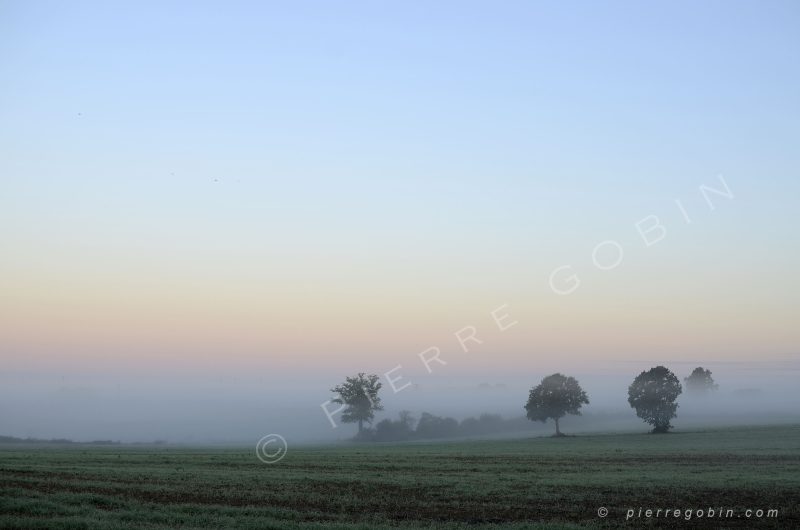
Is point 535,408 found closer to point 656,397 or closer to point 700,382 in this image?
point 656,397

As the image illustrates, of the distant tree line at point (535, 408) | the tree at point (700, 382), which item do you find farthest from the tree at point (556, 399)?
the tree at point (700, 382)

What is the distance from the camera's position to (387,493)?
2816cm

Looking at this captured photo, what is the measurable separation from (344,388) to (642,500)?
4176 inches

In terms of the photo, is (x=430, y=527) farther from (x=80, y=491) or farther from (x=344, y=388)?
(x=344, y=388)

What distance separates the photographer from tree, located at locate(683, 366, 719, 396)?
561 ft

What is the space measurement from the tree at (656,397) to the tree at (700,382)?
237 ft

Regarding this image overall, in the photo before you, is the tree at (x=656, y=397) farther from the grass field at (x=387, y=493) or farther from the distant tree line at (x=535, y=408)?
the grass field at (x=387, y=493)

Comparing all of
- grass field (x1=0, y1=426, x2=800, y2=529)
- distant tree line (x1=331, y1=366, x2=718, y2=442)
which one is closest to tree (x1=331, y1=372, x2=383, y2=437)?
distant tree line (x1=331, y1=366, x2=718, y2=442)

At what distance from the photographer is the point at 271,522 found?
20000 millimetres

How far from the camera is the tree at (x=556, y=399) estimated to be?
4451 inches

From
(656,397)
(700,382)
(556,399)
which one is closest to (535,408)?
(556,399)

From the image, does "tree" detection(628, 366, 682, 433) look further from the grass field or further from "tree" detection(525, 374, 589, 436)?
the grass field

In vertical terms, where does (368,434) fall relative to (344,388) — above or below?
below

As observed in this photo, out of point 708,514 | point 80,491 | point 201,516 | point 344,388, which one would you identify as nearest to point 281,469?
point 80,491
